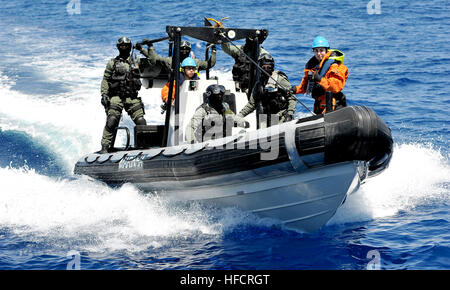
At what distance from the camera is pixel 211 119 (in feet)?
20.9

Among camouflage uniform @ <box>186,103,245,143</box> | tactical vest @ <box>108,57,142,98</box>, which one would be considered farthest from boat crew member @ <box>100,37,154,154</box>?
camouflage uniform @ <box>186,103,245,143</box>

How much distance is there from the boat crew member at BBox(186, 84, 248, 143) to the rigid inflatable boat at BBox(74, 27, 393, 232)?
0.17 meters

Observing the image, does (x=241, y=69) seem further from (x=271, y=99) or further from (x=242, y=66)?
(x=271, y=99)

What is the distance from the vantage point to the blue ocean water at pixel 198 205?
5.66 meters

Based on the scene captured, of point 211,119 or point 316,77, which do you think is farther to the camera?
point 211,119

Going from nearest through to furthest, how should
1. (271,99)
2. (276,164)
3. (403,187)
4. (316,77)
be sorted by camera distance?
(276,164), (316,77), (271,99), (403,187)

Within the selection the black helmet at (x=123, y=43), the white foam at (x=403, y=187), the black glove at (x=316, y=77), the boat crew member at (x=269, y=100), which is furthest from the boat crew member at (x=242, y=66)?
the white foam at (x=403, y=187)

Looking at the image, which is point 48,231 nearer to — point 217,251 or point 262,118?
point 217,251

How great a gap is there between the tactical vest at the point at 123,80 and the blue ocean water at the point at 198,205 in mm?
1211

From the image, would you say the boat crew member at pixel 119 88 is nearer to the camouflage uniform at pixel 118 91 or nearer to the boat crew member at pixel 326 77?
the camouflage uniform at pixel 118 91

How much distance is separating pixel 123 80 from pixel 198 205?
2050 millimetres

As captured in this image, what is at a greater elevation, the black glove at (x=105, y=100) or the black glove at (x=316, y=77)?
the black glove at (x=316, y=77)

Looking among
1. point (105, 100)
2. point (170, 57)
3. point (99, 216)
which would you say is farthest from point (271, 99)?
point (99, 216)

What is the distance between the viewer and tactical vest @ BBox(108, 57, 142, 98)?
7445 millimetres
